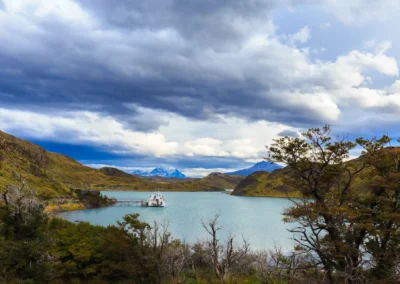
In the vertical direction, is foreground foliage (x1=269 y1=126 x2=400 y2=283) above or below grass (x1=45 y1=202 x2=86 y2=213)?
above

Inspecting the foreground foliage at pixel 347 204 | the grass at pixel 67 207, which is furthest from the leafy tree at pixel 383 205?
the grass at pixel 67 207

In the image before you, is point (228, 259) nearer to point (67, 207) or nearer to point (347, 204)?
point (347, 204)

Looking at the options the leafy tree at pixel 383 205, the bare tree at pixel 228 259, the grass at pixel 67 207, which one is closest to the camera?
the leafy tree at pixel 383 205

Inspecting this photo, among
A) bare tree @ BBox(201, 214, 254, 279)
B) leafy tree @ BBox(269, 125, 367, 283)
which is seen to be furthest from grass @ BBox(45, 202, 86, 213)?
leafy tree @ BBox(269, 125, 367, 283)

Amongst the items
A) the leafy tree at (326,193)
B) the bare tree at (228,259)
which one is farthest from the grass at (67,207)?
the leafy tree at (326,193)

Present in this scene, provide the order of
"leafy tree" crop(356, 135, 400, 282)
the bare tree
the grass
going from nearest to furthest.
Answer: "leafy tree" crop(356, 135, 400, 282) → the bare tree → the grass

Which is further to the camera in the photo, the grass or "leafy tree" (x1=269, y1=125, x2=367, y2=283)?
the grass

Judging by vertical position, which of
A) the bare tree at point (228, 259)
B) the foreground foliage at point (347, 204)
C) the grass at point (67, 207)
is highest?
the foreground foliage at point (347, 204)

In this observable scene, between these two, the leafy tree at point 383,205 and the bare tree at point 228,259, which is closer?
the leafy tree at point 383,205

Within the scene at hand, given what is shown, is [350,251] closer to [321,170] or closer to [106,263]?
[321,170]

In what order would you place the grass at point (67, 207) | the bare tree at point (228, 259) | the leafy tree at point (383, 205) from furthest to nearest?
the grass at point (67, 207), the bare tree at point (228, 259), the leafy tree at point (383, 205)

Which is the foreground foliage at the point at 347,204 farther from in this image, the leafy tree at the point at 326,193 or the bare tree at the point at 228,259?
the bare tree at the point at 228,259

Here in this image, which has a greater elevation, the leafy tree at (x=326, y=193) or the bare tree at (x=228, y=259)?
the leafy tree at (x=326, y=193)

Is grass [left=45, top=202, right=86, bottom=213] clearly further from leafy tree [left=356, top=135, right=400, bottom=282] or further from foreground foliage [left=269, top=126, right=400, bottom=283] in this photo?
leafy tree [left=356, top=135, right=400, bottom=282]
